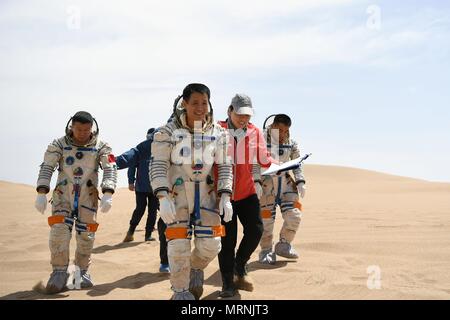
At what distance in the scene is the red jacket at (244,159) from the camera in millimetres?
5211

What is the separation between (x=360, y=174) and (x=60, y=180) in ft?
123

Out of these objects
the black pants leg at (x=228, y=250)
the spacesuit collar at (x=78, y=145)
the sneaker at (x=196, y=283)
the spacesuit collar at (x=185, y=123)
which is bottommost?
the sneaker at (x=196, y=283)

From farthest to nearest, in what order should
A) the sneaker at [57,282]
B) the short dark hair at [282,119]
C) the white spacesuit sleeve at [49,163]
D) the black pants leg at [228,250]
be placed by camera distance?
the short dark hair at [282,119] < the white spacesuit sleeve at [49,163] < the sneaker at [57,282] < the black pants leg at [228,250]

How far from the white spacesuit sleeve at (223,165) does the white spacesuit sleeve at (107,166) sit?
1513mm

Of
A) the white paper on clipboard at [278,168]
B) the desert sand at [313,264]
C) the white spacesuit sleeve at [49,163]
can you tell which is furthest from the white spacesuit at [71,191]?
the white paper on clipboard at [278,168]

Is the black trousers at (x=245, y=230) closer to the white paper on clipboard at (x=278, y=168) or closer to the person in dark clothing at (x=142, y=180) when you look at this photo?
the white paper on clipboard at (x=278, y=168)

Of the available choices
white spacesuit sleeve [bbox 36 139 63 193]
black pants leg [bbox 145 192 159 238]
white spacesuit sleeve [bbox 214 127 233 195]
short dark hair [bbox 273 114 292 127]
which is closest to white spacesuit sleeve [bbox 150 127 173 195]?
white spacesuit sleeve [bbox 214 127 233 195]

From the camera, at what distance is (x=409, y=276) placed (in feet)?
19.4

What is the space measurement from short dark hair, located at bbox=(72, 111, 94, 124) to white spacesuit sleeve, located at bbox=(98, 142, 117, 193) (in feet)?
1.10

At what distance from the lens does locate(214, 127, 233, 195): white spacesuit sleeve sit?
15.6 feet

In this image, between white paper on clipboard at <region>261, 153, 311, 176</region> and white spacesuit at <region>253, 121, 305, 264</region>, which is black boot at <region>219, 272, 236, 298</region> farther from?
white spacesuit at <region>253, 121, 305, 264</region>

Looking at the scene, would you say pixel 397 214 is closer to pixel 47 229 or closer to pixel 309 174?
pixel 47 229

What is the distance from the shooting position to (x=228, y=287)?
5.09 meters
